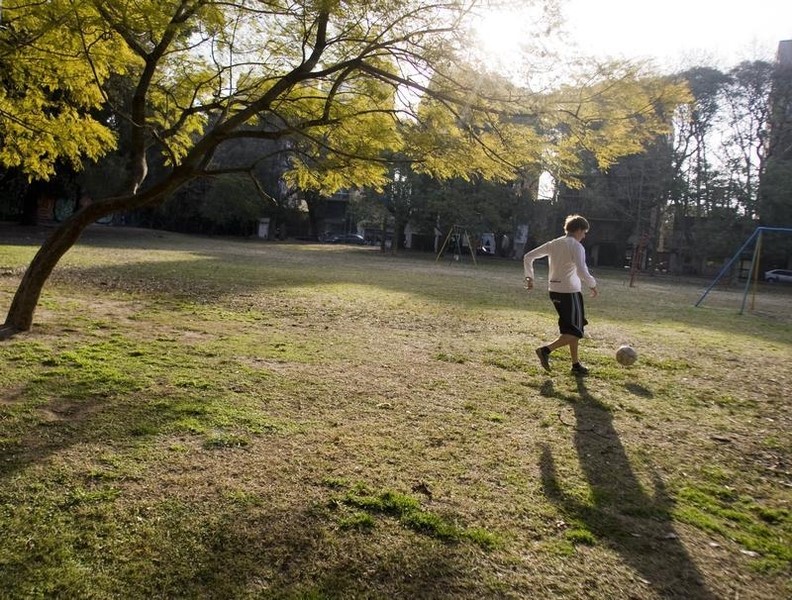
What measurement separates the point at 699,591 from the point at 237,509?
2.28m

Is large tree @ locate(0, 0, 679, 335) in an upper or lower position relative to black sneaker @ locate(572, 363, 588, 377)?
upper

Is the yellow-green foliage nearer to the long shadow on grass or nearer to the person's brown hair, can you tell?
the person's brown hair

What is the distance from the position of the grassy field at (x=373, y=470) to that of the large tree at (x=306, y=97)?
2290 mm

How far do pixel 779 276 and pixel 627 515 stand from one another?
46837 mm

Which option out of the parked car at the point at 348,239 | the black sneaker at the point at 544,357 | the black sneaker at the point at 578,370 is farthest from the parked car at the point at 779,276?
the black sneaker at the point at 544,357

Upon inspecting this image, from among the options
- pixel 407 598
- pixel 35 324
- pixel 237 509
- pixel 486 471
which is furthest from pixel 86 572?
pixel 35 324

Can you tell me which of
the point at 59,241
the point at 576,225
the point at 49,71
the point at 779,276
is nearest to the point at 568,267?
the point at 576,225

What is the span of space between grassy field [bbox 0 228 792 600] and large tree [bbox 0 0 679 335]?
229 cm

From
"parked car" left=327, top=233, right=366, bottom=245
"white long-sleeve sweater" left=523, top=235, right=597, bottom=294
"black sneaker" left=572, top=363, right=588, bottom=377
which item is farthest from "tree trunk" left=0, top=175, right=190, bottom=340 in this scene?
"parked car" left=327, top=233, right=366, bottom=245

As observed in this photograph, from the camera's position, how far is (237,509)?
9.95ft

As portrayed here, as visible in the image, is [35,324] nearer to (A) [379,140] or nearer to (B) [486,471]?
(A) [379,140]

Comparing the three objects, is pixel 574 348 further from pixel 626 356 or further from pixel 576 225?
pixel 576 225

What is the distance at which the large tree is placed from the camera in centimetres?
549

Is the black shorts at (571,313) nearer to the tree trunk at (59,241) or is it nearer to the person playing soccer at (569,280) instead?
the person playing soccer at (569,280)
